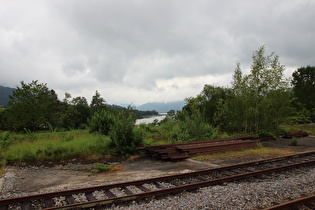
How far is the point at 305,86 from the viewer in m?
49.3

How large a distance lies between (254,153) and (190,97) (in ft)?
117

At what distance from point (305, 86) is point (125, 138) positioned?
170 ft

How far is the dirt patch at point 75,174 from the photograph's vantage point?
723cm

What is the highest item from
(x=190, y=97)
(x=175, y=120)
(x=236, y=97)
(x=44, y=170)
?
(x=190, y=97)

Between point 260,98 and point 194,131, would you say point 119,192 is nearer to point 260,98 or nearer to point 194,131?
point 194,131

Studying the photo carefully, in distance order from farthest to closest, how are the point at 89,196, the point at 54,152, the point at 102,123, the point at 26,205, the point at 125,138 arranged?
the point at 102,123, the point at 125,138, the point at 54,152, the point at 89,196, the point at 26,205

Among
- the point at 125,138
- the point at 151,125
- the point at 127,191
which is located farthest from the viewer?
the point at 151,125

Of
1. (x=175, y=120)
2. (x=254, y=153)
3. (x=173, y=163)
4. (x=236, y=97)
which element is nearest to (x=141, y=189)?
(x=173, y=163)

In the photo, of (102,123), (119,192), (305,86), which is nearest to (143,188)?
(119,192)

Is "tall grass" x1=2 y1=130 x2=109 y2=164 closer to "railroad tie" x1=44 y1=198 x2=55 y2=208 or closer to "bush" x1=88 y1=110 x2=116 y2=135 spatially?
"bush" x1=88 y1=110 x2=116 y2=135

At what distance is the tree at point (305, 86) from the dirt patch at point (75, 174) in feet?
132

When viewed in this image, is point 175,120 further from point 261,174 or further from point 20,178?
point 20,178

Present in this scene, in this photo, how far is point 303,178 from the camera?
7.02 metres

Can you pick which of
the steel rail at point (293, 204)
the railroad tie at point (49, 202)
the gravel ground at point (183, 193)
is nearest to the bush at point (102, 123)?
the gravel ground at point (183, 193)
